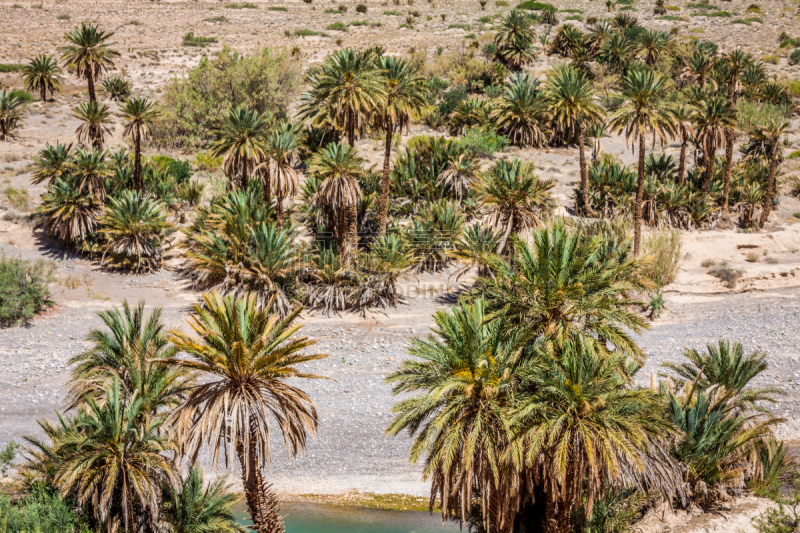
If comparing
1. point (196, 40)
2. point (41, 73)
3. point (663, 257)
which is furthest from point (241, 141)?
point (196, 40)

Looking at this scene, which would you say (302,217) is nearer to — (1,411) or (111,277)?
(111,277)

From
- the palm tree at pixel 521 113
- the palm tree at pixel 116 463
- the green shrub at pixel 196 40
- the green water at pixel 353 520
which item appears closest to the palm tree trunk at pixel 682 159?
the palm tree at pixel 521 113

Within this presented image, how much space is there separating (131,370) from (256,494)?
3.41 meters

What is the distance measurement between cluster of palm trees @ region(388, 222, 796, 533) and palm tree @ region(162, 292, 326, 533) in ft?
6.32

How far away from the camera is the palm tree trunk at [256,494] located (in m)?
11.7

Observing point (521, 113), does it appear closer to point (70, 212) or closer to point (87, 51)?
point (87, 51)

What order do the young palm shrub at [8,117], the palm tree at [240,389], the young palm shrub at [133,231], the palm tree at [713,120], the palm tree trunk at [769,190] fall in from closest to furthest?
the palm tree at [240,389] → the young palm shrub at [133,231] → the palm tree at [713,120] → the palm tree trunk at [769,190] → the young palm shrub at [8,117]

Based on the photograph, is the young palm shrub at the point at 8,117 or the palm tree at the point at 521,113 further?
the young palm shrub at the point at 8,117

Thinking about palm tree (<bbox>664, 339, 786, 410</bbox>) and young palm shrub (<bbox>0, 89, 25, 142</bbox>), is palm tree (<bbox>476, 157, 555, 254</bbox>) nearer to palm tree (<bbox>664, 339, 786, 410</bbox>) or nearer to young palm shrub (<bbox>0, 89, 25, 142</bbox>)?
palm tree (<bbox>664, 339, 786, 410</bbox>)

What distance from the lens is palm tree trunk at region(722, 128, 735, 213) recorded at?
29.0 m

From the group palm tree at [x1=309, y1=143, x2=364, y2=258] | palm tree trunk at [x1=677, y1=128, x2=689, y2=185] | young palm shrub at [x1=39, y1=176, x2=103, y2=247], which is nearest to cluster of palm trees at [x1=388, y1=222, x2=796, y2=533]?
palm tree at [x1=309, y1=143, x2=364, y2=258]

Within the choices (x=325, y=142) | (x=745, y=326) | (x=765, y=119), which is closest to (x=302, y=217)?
(x=325, y=142)

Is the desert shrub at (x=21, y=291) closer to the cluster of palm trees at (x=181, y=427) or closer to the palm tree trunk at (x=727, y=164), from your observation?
the cluster of palm trees at (x=181, y=427)

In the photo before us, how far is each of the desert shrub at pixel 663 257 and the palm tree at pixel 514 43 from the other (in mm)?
22159
